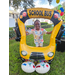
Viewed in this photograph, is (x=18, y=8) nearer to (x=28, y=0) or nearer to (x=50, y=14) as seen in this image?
(x=28, y=0)

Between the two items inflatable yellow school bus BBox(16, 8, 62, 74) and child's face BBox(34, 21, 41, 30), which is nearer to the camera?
inflatable yellow school bus BBox(16, 8, 62, 74)

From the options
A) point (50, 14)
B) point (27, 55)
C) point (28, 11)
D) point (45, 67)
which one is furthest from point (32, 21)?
point (45, 67)

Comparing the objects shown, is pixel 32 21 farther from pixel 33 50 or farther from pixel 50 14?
pixel 33 50

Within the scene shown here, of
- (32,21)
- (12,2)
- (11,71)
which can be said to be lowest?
(11,71)

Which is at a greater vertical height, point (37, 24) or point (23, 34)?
point (37, 24)

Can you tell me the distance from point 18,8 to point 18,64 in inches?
78.6

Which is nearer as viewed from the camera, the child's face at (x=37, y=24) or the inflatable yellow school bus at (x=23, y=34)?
the inflatable yellow school bus at (x=23, y=34)

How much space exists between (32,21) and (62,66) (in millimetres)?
1857

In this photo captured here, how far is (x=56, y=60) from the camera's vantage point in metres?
2.54

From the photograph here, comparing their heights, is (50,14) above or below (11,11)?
below

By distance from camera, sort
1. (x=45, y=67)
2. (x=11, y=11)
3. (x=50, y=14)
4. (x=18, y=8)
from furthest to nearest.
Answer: (x=11, y=11)
(x=18, y=8)
(x=50, y=14)
(x=45, y=67)

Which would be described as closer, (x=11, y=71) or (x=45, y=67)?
(x=45, y=67)

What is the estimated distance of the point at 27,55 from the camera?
195cm

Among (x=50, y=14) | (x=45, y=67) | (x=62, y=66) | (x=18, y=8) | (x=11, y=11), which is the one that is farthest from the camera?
(x=11, y=11)
